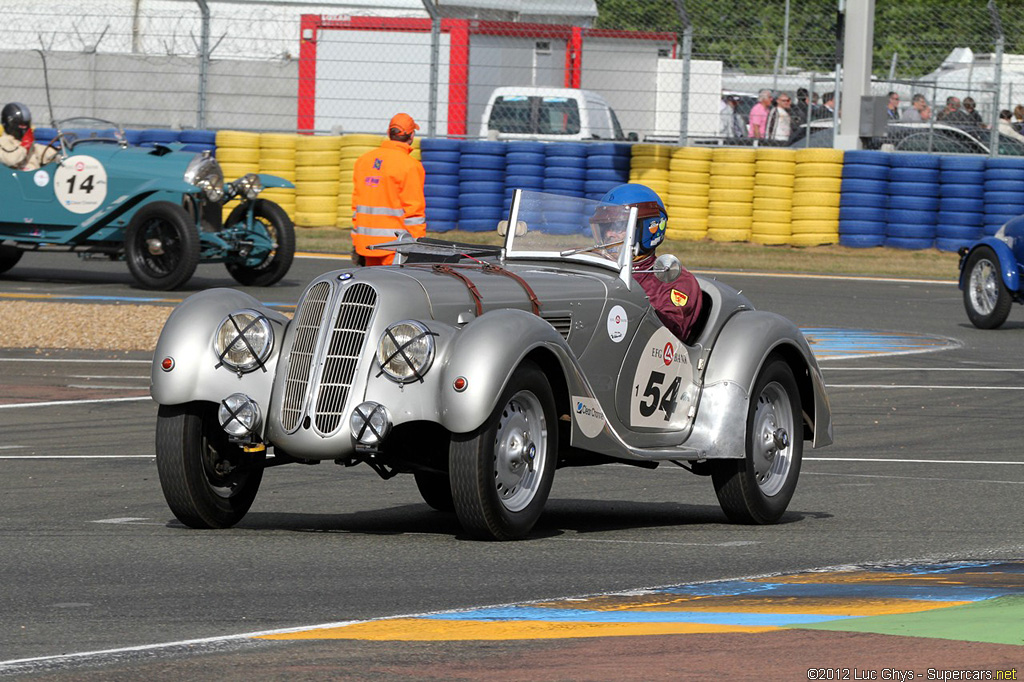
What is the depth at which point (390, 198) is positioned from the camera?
1326 centimetres

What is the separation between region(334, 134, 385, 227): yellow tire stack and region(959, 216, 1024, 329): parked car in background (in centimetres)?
929

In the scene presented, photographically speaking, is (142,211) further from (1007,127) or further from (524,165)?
(1007,127)

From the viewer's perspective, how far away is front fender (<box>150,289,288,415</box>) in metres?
6.59

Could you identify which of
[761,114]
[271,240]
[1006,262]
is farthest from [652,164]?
[1006,262]

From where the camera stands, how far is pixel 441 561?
6.18 m

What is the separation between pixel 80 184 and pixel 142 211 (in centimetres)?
97

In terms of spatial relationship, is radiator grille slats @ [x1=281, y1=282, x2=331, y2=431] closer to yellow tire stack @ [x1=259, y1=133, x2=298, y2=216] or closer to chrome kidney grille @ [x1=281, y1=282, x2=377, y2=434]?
chrome kidney grille @ [x1=281, y1=282, x2=377, y2=434]

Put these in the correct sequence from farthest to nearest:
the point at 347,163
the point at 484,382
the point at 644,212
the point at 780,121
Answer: the point at 780,121, the point at 347,163, the point at 644,212, the point at 484,382

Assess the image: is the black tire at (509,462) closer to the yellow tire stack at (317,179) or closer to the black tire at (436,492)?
the black tire at (436,492)

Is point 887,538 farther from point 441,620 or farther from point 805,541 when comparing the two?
point 441,620

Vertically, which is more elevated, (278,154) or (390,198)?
(278,154)

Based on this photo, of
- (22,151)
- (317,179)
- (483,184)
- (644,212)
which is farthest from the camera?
(317,179)

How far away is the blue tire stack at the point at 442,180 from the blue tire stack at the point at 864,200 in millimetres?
5312

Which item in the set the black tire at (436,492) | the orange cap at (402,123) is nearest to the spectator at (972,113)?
the orange cap at (402,123)
